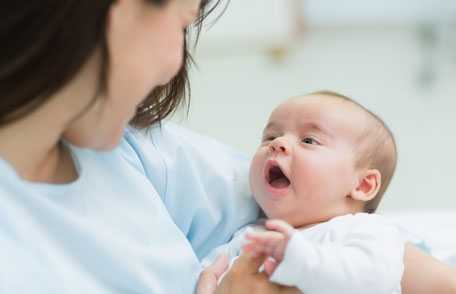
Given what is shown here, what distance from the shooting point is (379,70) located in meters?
3.38

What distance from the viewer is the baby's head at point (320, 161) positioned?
3.53 ft

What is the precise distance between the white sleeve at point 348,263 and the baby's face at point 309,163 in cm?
11

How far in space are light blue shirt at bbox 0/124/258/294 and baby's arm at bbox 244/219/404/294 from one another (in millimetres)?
152

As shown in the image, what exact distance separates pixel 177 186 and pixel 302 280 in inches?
11.3

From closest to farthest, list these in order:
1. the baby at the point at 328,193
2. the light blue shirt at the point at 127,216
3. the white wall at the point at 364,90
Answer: the light blue shirt at the point at 127,216
the baby at the point at 328,193
the white wall at the point at 364,90

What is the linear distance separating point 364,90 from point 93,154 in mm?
2400

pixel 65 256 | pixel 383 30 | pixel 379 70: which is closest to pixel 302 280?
pixel 65 256

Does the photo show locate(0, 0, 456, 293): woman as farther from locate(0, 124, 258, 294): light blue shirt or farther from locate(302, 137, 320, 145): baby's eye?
locate(302, 137, 320, 145): baby's eye

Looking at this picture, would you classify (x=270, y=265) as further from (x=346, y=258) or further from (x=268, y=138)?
(x=268, y=138)

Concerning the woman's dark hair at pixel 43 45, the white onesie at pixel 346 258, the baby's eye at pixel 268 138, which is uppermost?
the woman's dark hair at pixel 43 45

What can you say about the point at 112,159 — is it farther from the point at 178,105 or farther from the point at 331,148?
the point at 331,148

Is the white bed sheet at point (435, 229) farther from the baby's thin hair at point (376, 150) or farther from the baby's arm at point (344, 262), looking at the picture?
the baby's arm at point (344, 262)

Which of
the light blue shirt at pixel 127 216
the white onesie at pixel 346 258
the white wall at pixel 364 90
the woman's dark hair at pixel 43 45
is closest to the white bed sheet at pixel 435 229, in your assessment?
the white onesie at pixel 346 258

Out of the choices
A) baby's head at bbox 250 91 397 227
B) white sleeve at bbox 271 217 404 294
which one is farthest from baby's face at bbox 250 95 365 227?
white sleeve at bbox 271 217 404 294
